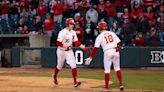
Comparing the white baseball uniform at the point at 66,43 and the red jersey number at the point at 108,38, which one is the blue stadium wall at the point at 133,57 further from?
the red jersey number at the point at 108,38

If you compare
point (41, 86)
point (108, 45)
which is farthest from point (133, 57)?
point (108, 45)

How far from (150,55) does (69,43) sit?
894cm

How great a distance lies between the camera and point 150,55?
24594 mm

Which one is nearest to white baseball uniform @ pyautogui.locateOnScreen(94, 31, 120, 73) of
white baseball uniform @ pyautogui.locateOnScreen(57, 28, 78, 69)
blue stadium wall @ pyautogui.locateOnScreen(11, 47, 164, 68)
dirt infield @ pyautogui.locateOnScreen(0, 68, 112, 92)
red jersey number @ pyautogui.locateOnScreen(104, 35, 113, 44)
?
red jersey number @ pyautogui.locateOnScreen(104, 35, 113, 44)

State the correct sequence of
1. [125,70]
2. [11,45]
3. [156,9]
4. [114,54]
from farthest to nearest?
1. [11,45]
2. [156,9]
3. [125,70]
4. [114,54]

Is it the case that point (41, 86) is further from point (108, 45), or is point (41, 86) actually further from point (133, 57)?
point (133, 57)

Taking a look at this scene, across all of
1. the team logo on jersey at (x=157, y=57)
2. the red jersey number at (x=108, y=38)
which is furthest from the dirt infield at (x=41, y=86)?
the team logo on jersey at (x=157, y=57)

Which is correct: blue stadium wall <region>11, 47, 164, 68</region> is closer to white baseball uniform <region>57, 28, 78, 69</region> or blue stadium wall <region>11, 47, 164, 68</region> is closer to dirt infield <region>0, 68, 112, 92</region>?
dirt infield <region>0, 68, 112, 92</region>

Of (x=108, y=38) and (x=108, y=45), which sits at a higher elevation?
(x=108, y=38)

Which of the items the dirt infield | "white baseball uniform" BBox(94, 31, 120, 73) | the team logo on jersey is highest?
"white baseball uniform" BBox(94, 31, 120, 73)

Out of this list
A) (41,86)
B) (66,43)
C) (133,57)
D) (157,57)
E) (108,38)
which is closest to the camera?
(108,38)

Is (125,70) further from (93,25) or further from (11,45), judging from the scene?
(11,45)

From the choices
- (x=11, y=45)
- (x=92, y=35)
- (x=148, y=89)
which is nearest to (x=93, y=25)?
(x=92, y=35)

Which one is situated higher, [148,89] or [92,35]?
[92,35]
